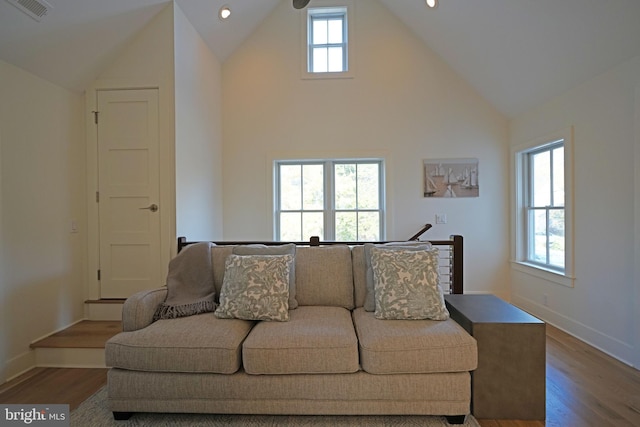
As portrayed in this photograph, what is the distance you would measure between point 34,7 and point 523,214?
16.9 ft

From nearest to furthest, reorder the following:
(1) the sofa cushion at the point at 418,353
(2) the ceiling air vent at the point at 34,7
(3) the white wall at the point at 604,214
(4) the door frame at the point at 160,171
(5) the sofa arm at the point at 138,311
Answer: (1) the sofa cushion at the point at 418,353 → (5) the sofa arm at the point at 138,311 → (2) the ceiling air vent at the point at 34,7 → (3) the white wall at the point at 604,214 → (4) the door frame at the point at 160,171

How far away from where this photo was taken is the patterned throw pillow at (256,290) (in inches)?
82.0

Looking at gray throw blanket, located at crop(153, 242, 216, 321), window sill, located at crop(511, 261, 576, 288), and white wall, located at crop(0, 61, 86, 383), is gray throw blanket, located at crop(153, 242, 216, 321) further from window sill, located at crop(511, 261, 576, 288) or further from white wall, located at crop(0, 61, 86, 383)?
window sill, located at crop(511, 261, 576, 288)

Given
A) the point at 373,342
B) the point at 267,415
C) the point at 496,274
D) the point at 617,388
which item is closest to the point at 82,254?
the point at 267,415

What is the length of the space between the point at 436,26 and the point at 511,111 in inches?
55.8

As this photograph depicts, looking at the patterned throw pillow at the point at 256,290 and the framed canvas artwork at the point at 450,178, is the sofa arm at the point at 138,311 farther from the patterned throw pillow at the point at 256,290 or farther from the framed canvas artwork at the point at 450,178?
the framed canvas artwork at the point at 450,178

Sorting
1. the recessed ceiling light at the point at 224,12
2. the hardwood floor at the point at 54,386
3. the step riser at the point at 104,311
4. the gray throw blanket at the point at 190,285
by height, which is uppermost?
the recessed ceiling light at the point at 224,12

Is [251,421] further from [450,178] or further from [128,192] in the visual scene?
[450,178]

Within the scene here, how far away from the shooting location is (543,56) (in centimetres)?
301

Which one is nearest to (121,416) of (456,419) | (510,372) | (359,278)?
(359,278)

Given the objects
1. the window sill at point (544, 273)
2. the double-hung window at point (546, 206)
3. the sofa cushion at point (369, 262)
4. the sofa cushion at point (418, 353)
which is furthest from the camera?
the double-hung window at point (546, 206)

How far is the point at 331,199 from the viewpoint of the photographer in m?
4.37

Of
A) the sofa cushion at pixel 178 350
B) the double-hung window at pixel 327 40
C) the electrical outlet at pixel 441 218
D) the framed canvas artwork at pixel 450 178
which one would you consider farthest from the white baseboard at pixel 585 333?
the double-hung window at pixel 327 40

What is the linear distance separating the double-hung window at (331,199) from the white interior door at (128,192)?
67.1 inches
